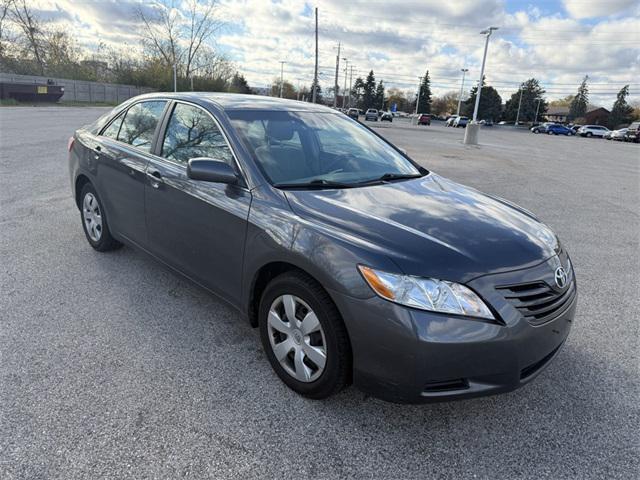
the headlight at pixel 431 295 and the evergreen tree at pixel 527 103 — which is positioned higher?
the evergreen tree at pixel 527 103

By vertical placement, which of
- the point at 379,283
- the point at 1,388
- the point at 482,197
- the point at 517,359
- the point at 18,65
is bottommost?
the point at 1,388

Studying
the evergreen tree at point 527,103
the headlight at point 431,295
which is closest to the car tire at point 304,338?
the headlight at point 431,295

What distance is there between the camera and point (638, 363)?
3152 mm

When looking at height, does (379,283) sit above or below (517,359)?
above

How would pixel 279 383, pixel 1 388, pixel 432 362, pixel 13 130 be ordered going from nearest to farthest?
pixel 432 362 → pixel 1 388 → pixel 279 383 → pixel 13 130

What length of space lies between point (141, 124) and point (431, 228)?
2863 millimetres

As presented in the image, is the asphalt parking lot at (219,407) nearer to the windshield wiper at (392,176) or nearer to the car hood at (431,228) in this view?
the car hood at (431,228)

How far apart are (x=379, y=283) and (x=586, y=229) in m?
5.86

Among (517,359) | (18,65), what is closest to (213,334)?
(517,359)

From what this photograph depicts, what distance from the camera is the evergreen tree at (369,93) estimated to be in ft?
370

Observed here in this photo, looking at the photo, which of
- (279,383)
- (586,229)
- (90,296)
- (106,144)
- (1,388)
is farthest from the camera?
(586,229)

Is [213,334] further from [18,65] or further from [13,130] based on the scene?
[18,65]

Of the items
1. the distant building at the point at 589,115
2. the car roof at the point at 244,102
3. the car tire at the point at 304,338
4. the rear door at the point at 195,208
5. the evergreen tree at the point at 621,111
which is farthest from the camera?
the distant building at the point at 589,115

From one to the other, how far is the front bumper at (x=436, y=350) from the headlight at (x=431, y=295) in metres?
0.04
